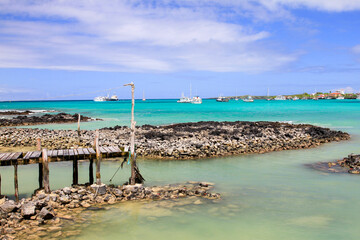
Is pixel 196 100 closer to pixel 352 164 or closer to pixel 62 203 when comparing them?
pixel 352 164

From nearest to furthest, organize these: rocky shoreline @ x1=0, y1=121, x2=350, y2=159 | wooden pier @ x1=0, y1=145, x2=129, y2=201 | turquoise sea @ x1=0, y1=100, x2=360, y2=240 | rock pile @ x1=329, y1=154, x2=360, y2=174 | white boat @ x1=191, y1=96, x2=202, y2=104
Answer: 1. turquoise sea @ x1=0, y1=100, x2=360, y2=240
2. wooden pier @ x1=0, y1=145, x2=129, y2=201
3. rock pile @ x1=329, y1=154, x2=360, y2=174
4. rocky shoreline @ x1=0, y1=121, x2=350, y2=159
5. white boat @ x1=191, y1=96, x2=202, y2=104

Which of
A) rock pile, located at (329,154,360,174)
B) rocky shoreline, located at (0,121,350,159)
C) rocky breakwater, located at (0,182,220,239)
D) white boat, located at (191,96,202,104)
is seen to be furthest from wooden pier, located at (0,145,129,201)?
white boat, located at (191,96,202,104)

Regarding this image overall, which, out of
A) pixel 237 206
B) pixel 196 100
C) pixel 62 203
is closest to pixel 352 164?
pixel 237 206

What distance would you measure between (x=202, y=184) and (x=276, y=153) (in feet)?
32.8

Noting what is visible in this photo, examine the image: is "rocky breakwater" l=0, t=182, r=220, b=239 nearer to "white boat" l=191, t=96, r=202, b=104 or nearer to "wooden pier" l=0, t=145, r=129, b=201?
"wooden pier" l=0, t=145, r=129, b=201

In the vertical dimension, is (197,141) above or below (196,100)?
below

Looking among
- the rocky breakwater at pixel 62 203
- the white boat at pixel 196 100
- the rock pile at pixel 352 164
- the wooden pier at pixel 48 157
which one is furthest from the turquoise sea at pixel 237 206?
the white boat at pixel 196 100

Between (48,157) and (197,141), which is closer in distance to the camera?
(48,157)

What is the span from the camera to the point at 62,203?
11.1 m

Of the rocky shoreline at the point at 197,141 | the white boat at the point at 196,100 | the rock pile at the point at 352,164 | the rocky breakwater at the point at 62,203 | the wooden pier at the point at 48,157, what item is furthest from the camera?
the white boat at the point at 196,100

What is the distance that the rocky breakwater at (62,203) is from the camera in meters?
9.30

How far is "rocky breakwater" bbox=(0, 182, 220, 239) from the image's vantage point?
9305mm

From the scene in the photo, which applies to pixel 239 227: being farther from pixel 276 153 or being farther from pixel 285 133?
pixel 285 133

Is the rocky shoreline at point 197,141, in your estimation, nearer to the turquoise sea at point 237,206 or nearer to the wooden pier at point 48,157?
the turquoise sea at point 237,206
